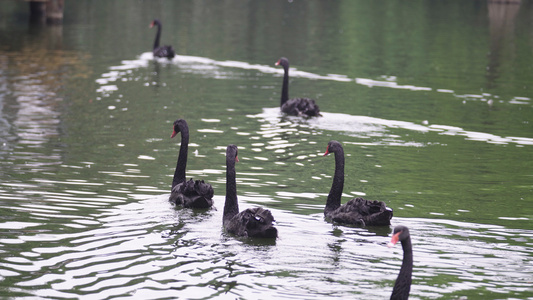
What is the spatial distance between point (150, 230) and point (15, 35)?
26.8m

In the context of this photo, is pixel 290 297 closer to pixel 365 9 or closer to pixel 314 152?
pixel 314 152

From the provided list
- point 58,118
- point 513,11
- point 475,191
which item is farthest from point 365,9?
point 475,191

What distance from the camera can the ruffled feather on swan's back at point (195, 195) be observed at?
1096cm

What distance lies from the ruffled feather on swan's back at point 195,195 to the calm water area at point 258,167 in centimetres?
19

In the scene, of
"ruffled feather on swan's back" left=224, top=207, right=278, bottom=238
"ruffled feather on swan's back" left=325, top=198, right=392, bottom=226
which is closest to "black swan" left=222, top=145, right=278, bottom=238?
"ruffled feather on swan's back" left=224, top=207, right=278, bottom=238

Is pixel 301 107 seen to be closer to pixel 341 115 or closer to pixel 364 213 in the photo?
pixel 341 115

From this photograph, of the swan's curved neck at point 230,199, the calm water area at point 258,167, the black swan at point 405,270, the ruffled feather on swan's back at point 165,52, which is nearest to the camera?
the black swan at point 405,270

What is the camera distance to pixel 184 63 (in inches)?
1123

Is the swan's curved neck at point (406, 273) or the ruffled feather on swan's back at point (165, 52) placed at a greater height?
the ruffled feather on swan's back at point (165, 52)

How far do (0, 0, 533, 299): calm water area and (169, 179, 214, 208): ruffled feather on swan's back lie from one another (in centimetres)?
19

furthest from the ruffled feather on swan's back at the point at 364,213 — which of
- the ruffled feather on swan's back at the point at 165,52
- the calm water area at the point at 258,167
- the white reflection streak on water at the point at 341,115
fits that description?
the ruffled feather on swan's back at the point at 165,52

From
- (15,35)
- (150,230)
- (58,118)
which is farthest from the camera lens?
(15,35)

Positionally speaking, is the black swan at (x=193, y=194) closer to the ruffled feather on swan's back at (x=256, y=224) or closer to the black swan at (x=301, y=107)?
the ruffled feather on swan's back at (x=256, y=224)

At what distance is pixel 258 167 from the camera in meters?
14.0
